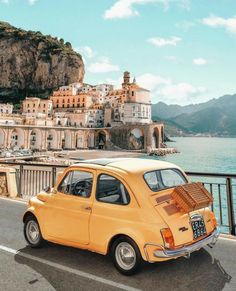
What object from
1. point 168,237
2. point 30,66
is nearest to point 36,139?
point 30,66

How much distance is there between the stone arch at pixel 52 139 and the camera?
108 m

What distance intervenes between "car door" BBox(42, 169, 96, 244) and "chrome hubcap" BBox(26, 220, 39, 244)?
0.51 metres

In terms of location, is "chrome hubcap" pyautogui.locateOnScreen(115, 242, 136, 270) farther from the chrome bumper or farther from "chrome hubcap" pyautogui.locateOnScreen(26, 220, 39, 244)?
"chrome hubcap" pyautogui.locateOnScreen(26, 220, 39, 244)

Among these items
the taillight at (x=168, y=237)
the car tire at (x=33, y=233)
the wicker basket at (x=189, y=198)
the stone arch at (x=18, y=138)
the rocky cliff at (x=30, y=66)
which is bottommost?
the car tire at (x=33, y=233)

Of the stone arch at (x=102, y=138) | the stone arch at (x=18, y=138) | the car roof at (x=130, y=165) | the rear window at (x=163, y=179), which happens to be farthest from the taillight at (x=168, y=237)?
the stone arch at (x=102, y=138)

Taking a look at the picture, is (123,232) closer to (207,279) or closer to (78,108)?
(207,279)

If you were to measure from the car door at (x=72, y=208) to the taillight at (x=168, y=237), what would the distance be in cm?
150

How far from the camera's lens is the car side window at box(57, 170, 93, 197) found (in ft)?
18.7

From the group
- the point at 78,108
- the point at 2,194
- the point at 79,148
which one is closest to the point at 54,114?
the point at 78,108

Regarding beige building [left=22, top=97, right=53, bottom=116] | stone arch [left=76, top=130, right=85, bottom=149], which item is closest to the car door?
stone arch [left=76, top=130, right=85, bottom=149]

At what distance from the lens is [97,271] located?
5.02 m

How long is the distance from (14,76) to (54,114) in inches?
1544

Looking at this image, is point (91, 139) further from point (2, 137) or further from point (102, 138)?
point (2, 137)

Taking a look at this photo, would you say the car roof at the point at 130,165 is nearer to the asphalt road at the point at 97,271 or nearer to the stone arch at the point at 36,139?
the asphalt road at the point at 97,271
